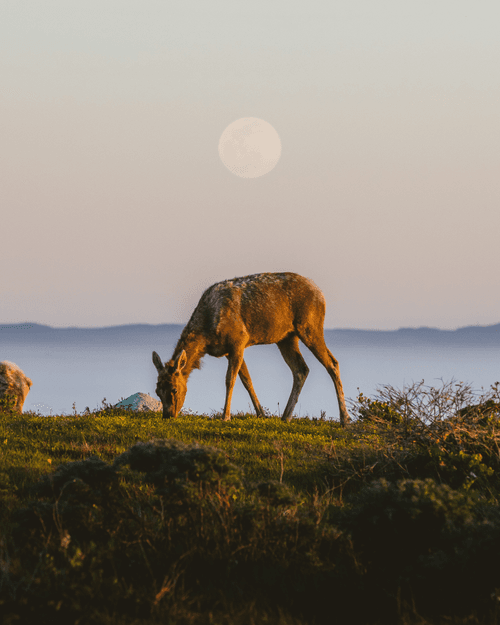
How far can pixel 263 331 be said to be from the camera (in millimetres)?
14602

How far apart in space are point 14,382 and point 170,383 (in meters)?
7.05

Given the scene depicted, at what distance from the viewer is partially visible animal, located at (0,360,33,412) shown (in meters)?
17.4

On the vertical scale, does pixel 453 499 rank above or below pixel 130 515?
above

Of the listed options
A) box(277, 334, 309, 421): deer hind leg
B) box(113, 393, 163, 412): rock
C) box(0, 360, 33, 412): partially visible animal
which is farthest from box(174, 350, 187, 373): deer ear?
box(113, 393, 163, 412): rock

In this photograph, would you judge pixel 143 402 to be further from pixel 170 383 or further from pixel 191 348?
pixel 170 383

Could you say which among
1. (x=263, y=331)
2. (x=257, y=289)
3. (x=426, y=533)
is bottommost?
(x=426, y=533)

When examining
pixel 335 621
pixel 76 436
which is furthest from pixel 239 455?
pixel 335 621

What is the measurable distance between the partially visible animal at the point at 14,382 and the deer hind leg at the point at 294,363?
7959mm

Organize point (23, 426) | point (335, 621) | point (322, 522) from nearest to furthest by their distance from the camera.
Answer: point (335, 621)
point (322, 522)
point (23, 426)

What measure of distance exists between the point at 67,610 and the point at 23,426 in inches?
317

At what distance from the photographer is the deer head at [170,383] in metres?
13.3

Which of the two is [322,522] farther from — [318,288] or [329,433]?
[318,288]

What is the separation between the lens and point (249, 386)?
15.5m

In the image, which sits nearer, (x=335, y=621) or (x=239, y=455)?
(x=335, y=621)
